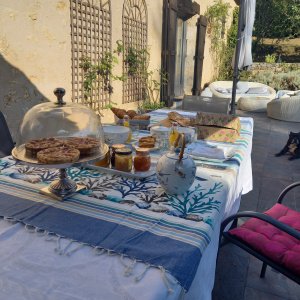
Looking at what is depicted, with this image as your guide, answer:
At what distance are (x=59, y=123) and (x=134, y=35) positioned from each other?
374cm

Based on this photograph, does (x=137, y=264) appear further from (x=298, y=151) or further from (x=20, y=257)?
(x=298, y=151)

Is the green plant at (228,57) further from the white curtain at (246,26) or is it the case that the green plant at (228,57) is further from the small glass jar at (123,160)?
the small glass jar at (123,160)

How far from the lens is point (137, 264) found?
0.81 meters

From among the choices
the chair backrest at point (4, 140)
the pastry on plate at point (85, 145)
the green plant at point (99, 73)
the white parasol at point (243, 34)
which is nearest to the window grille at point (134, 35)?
the green plant at point (99, 73)

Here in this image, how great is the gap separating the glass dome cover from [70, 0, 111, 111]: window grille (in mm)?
2305

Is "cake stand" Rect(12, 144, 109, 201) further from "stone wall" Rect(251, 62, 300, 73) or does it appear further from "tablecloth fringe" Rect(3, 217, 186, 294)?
"stone wall" Rect(251, 62, 300, 73)

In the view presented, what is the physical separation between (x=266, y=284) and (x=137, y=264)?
4.17 feet

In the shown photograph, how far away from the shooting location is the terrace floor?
1711 mm

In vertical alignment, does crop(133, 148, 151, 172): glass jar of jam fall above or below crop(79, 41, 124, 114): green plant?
below

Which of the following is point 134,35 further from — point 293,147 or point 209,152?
point 209,152

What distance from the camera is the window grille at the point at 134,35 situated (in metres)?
4.75

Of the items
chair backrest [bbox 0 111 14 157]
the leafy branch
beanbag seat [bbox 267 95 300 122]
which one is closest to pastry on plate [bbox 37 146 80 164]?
the leafy branch

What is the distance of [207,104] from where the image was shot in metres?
3.27

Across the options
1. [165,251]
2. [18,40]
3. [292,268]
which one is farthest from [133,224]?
[18,40]
